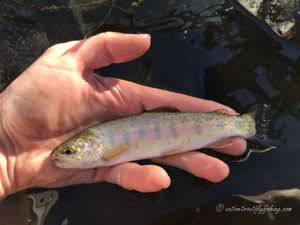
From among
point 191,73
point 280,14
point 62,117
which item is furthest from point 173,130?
point 280,14

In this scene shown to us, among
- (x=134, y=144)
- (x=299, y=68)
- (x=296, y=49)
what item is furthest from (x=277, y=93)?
(x=134, y=144)

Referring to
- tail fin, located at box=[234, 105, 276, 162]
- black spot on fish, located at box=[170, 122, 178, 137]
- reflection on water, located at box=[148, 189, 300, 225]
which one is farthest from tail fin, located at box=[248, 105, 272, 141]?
black spot on fish, located at box=[170, 122, 178, 137]

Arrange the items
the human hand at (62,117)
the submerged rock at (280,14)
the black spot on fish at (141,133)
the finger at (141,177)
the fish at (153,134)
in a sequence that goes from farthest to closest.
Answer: the submerged rock at (280,14) < the black spot on fish at (141,133) < the fish at (153,134) < the human hand at (62,117) < the finger at (141,177)

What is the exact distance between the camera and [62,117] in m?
3.63

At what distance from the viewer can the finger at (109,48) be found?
3.36 m

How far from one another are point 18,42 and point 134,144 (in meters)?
2.87

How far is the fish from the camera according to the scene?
138 inches

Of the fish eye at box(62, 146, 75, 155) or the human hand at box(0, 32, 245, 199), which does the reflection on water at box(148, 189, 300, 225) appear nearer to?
the human hand at box(0, 32, 245, 199)

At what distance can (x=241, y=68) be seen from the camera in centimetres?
448

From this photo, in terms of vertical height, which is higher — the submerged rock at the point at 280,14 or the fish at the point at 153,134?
the submerged rock at the point at 280,14

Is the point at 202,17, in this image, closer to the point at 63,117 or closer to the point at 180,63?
the point at 180,63

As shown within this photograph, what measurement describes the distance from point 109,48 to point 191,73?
1.58 meters

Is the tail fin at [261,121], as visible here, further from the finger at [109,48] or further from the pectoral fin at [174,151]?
the finger at [109,48]

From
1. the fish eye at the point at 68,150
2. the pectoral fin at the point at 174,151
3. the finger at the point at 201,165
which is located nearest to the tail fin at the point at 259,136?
the finger at the point at 201,165
